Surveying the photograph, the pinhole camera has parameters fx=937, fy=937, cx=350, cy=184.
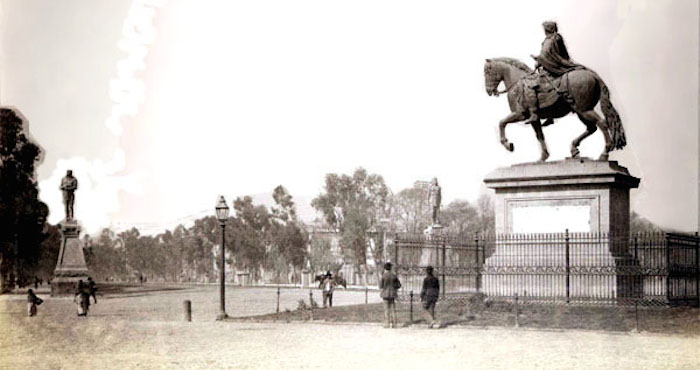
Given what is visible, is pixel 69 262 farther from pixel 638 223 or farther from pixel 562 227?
pixel 638 223

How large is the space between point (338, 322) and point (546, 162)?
22.9ft

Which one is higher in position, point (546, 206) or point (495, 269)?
point (546, 206)

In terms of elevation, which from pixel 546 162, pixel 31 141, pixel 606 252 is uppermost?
pixel 31 141

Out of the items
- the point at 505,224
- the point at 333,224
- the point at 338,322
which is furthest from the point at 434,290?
the point at 333,224

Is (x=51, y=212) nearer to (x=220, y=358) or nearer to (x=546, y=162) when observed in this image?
(x=546, y=162)

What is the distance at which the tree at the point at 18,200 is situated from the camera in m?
42.3

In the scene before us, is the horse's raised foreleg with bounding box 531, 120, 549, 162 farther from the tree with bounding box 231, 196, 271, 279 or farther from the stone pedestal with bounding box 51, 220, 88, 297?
the tree with bounding box 231, 196, 271, 279

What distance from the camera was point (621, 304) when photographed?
73.5 feet

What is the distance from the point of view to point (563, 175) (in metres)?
24.0

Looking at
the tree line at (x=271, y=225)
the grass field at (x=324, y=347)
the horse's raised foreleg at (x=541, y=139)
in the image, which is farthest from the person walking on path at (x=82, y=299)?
the tree line at (x=271, y=225)

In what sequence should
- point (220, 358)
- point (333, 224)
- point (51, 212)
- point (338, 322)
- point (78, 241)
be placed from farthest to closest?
point (333, 224), point (51, 212), point (78, 241), point (338, 322), point (220, 358)

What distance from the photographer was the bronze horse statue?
24.1 m

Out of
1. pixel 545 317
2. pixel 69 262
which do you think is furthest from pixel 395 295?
pixel 69 262

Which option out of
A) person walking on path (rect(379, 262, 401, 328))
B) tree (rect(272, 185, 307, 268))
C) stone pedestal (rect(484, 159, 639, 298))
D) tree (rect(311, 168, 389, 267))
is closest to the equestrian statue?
stone pedestal (rect(484, 159, 639, 298))
